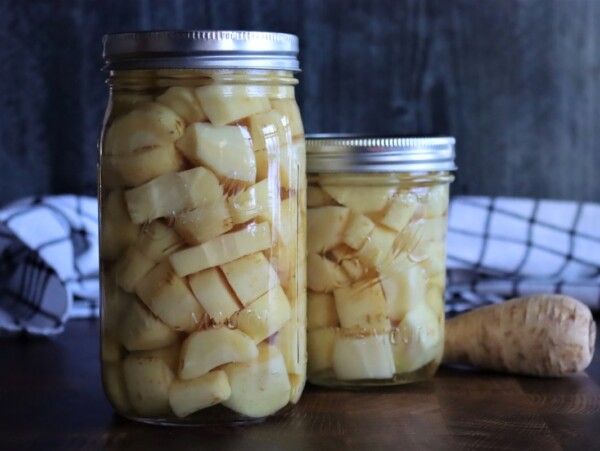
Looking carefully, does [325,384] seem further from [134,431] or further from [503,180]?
[503,180]

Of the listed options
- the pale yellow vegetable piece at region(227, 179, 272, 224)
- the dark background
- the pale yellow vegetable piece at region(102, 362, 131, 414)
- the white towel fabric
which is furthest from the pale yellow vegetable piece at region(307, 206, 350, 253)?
the dark background

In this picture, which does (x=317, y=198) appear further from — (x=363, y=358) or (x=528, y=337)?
(x=528, y=337)

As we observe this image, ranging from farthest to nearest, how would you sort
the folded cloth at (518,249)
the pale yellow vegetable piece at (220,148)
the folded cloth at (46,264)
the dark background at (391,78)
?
the dark background at (391,78) < the folded cloth at (518,249) < the folded cloth at (46,264) < the pale yellow vegetable piece at (220,148)

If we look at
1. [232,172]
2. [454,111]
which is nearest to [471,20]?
[454,111]

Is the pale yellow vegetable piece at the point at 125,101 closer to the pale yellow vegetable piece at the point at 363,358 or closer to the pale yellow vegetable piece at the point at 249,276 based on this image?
the pale yellow vegetable piece at the point at 249,276

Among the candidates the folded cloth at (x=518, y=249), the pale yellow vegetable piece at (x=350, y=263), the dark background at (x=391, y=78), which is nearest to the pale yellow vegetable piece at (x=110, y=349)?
the pale yellow vegetable piece at (x=350, y=263)
